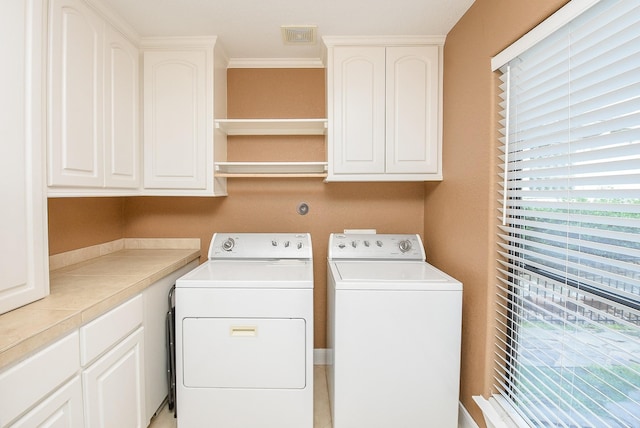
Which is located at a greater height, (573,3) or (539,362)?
(573,3)

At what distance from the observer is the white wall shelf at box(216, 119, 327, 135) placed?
85.2 inches

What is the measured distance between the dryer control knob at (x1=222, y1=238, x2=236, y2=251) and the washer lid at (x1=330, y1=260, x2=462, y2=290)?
2.38 feet

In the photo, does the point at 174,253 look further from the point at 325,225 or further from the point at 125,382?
the point at 325,225

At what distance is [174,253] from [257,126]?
43.4 inches

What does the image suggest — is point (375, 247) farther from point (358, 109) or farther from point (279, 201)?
point (358, 109)

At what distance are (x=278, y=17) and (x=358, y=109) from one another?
0.72 m

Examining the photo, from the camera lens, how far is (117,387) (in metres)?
1.44

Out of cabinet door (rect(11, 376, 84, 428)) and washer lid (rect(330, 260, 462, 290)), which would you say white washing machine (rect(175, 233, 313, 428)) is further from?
cabinet door (rect(11, 376, 84, 428))

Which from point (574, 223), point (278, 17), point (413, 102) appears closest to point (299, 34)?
point (278, 17)

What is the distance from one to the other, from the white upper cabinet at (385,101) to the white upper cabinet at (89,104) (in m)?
1.25

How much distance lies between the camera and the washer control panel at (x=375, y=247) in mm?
2260

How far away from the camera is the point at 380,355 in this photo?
1.68m

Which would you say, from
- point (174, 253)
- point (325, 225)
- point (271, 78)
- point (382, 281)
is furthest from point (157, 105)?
point (382, 281)

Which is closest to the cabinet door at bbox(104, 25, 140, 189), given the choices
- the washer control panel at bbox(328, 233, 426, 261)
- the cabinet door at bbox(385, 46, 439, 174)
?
the washer control panel at bbox(328, 233, 426, 261)
